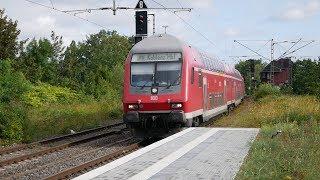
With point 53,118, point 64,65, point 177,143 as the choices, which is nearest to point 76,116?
point 53,118

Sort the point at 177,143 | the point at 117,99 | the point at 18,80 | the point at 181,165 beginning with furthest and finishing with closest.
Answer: the point at 117,99
the point at 18,80
the point at 177,143
the point at 181,165

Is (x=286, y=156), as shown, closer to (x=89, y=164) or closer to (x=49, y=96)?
(x=89, y=164)

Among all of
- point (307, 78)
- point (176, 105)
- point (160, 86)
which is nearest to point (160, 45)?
point (160, 86)

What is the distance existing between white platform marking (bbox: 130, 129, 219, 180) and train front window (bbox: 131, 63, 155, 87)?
2.70 m

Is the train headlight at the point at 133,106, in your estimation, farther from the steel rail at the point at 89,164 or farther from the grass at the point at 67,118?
the grass at the point at 67,118

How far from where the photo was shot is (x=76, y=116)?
2858 centimetres

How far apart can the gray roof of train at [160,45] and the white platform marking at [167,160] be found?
3345 millimetres

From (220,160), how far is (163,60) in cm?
705

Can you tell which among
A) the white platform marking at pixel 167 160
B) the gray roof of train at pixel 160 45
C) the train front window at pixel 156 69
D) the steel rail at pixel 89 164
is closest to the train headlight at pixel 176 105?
the train front window at pixel 156 69

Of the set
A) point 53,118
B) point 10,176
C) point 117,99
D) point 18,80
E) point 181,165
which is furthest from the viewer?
point 117,99

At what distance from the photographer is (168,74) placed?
56.9 feet

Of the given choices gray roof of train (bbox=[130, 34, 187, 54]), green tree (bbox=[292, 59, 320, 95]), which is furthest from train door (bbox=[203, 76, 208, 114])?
green tree (bbox=[292, 59, 320, 95])

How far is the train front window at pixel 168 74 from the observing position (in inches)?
677

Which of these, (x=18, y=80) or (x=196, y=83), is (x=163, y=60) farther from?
(x=18, y=80)
